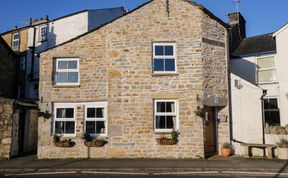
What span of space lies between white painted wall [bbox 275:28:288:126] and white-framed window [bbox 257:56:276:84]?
54cm

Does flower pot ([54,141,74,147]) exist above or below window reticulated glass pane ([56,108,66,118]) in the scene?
below

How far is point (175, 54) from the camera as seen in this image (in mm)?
15086

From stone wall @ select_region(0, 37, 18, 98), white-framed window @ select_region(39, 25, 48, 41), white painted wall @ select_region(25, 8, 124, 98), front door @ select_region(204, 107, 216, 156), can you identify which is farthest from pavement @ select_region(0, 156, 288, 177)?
white-framed window @ select_region(39, 25, 48, 41)

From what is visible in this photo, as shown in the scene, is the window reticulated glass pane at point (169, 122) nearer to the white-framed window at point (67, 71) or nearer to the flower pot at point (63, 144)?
the flower pot at point (63, 144)

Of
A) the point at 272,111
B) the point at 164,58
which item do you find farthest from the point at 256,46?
the point at 164,58

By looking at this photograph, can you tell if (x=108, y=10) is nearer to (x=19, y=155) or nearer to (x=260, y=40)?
(x=260, y=40)

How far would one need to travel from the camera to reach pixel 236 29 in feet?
78.1

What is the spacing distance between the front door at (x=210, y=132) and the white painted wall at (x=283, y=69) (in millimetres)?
4833

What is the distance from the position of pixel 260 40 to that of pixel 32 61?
1965 cm

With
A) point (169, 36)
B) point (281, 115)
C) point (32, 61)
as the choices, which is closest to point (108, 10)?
point (32, 61)

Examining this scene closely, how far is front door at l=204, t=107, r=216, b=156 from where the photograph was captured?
1495cm

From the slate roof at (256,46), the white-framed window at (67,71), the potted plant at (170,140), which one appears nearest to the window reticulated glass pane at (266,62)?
the slate roof at (256,46)

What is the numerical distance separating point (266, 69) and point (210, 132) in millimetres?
6507

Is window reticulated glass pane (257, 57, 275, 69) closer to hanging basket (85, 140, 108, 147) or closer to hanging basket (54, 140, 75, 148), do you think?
hanging basket (85, 140, 108, 147)
